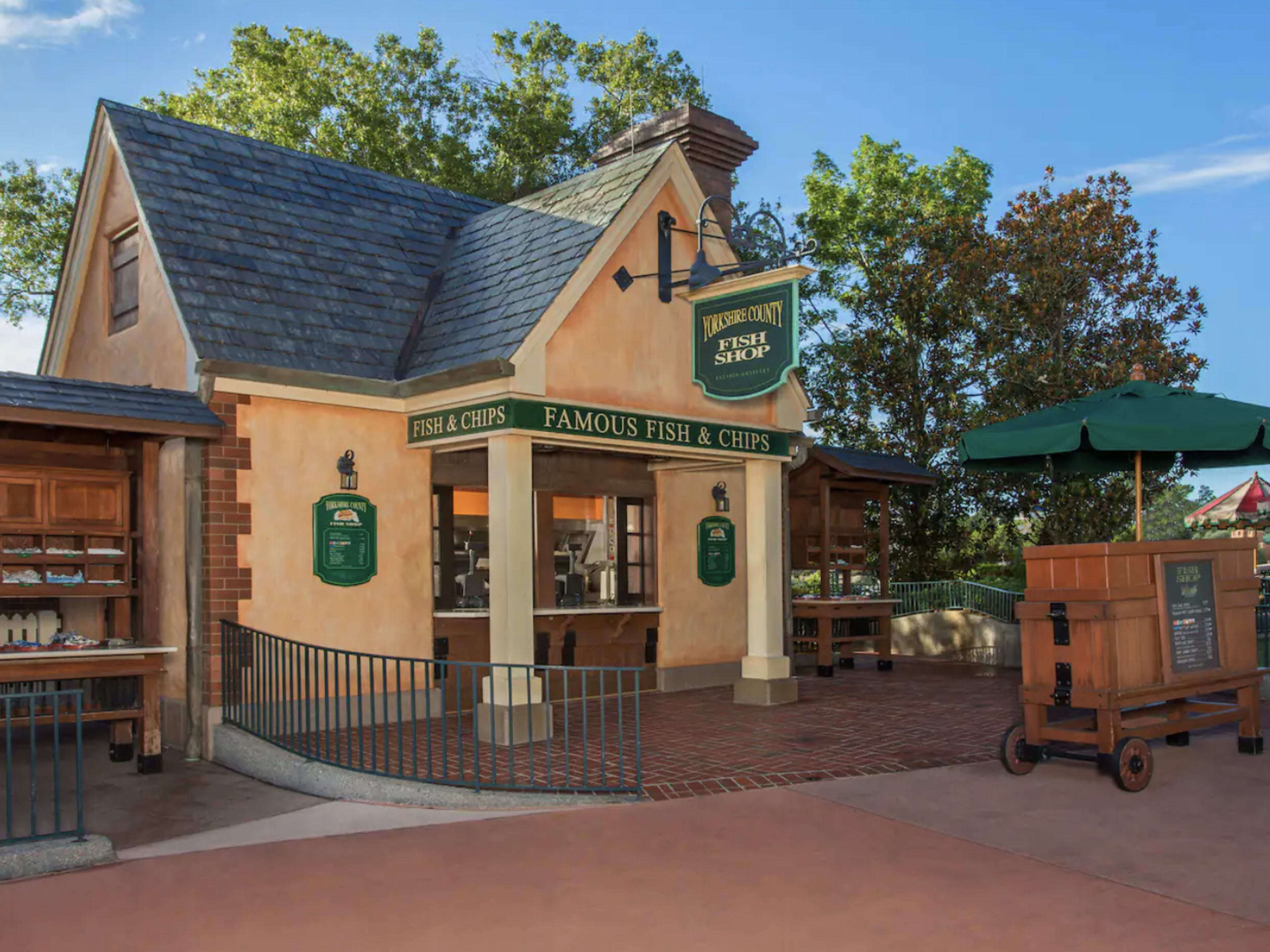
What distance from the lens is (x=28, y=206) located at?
23.7m

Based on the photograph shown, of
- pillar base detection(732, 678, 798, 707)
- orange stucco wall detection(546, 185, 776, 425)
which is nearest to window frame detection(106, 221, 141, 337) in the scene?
orange stucco wall detection(546, 185, 776, 425)

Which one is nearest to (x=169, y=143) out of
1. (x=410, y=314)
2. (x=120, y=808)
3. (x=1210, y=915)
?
(x=410, y=314)

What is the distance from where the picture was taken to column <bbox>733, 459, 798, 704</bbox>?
460 inches

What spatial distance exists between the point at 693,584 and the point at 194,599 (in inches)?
233

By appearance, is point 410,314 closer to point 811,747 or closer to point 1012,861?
point 811,747

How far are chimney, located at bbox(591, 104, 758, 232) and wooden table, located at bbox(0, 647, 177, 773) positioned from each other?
8.36 meters

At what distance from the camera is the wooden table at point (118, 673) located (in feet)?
26.9

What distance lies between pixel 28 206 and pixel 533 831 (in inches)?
884

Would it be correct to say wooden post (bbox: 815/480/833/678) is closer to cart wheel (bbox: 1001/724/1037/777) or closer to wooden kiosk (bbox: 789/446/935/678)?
wooden kiosk (bbox: 789/446/935/678)

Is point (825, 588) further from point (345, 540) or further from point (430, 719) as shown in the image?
point (430, 719)

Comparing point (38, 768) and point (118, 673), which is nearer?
point (118, 673)

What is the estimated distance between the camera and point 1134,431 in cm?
818

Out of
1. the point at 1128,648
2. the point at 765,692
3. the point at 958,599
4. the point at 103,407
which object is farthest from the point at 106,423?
the point at 958,599

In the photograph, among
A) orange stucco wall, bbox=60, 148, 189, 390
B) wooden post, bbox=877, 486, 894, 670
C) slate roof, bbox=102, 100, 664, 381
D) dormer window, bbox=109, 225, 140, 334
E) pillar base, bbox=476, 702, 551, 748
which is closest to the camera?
pillar base, bbox=476, 702, 551, 748
